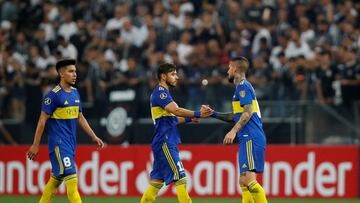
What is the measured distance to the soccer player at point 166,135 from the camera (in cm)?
1302

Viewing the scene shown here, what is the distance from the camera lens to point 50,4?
2491 centimetres

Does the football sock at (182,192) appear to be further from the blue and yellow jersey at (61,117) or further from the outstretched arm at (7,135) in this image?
the outstretched arm at (7,135)

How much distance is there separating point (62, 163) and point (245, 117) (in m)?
2.64

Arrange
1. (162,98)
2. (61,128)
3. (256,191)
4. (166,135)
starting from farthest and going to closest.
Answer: (166,135) → (162,98) → (61,128) → (256,191)

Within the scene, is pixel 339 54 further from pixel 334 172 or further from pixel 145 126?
pixel 145 126

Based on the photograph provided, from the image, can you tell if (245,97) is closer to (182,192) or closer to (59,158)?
(182,192)

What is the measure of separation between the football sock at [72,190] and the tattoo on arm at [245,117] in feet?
7.82

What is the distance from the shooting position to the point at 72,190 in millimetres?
12633

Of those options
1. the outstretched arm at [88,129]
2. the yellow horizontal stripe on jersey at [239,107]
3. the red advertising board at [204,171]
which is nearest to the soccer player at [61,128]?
the outstretched arm at [88,129]

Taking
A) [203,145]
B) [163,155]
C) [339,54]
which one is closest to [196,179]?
[203,145]

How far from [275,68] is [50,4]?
7.61m

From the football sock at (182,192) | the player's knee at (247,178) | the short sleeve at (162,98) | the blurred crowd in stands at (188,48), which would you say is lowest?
the football sock at (182,192)

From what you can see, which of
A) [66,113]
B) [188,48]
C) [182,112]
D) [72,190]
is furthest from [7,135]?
[182,112]

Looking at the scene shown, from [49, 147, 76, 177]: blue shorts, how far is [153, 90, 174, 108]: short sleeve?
4.86 feet
